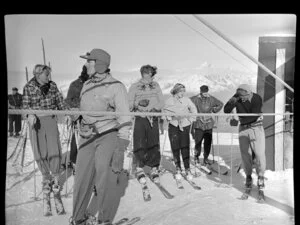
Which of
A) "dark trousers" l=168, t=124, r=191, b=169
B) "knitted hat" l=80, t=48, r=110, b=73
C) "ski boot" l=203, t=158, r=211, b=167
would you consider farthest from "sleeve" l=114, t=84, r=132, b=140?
"ski boot" l=203, t=158, r=211, b=167

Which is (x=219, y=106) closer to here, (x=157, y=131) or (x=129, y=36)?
(x=157, y=131)

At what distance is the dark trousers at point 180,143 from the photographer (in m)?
2.33

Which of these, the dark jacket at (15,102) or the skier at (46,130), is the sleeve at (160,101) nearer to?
the skier at (46,130)

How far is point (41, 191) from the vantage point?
7.63 feet

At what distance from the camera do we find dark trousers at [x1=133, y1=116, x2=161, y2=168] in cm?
229

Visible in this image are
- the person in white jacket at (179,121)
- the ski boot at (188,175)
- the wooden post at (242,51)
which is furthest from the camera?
the ski boot at (188,175)

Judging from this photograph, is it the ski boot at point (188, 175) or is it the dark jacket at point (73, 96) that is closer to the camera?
the dark jacket at point (73, 96)

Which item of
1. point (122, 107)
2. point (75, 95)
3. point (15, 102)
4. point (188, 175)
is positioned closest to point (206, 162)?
point (188, 175)

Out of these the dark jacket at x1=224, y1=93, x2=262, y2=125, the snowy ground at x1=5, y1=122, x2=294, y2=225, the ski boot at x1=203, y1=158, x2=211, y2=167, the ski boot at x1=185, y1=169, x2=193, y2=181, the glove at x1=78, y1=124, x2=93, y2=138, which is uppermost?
the dark jacket at x1=224, y1=93, x2=262, y2=125

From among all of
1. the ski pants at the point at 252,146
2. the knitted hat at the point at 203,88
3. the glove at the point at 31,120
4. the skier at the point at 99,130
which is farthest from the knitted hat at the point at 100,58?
the ski pants at the point at 252,146

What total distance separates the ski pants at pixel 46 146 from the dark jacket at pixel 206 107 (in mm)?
711

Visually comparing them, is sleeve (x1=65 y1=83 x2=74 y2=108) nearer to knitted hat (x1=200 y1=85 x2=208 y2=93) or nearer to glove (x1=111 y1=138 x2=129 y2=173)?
glove (x1=111 y1=138 x2=129 y2=173)

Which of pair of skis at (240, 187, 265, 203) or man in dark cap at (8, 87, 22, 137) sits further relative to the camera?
pair of skis at (240, 187, 265, 203)

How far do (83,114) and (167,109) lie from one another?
42cm
